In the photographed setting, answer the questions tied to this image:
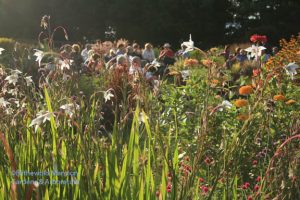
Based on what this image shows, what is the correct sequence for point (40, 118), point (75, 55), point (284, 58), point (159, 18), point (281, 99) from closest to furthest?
1. point (40, 118)
2. point (75, 55)
3. point (281, 99)
4. point (284, 58)
5. point (159, 18)

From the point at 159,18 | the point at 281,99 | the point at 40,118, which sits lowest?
the point at 281,99

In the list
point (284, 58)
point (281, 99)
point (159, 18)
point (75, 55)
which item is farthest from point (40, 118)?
point (159, 18)

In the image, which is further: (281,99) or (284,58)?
(284,58)

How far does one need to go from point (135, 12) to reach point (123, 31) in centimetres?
102

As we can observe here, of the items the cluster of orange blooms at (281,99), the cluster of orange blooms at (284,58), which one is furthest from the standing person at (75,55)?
the cluster of orange blooms at (281,99)

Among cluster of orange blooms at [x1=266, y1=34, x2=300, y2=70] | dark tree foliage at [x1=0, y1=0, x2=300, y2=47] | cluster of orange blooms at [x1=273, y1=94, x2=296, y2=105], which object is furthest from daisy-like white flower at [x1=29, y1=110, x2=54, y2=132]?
dark tree foliage at [x1=0, y1=0, x2=300, y2=47]

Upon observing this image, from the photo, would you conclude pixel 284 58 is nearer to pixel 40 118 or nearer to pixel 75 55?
pixel 75 55

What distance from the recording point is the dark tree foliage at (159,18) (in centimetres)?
2177

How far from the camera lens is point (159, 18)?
72.0 ft

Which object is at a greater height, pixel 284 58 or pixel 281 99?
pixel 284 58

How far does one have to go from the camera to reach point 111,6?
73.9ft

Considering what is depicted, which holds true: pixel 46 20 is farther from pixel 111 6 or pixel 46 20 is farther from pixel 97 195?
pixel 111 6

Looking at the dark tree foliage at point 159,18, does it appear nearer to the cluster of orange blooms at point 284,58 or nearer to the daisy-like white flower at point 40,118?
the cluster of orange blooms at point 284,58

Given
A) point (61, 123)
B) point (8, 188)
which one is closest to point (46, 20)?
point (61, 123)
